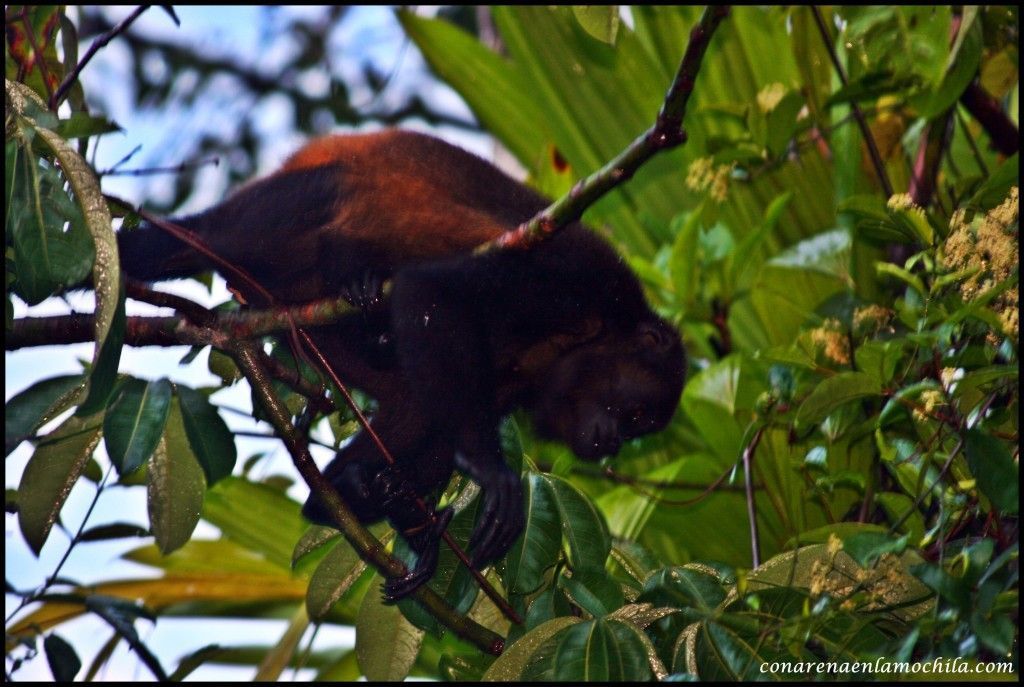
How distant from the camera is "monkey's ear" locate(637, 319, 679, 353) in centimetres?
243

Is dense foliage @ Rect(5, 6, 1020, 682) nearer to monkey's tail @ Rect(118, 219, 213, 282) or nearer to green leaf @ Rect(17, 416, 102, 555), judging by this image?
green leaf @ Rect(17, 416, 102, 555)

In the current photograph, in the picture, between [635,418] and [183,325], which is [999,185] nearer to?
[635,418]

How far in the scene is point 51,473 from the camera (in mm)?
1821

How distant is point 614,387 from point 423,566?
78cm

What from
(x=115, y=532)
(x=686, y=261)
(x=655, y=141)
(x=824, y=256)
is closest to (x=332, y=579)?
(x=115, y=532)

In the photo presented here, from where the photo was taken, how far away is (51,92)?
1761 mm

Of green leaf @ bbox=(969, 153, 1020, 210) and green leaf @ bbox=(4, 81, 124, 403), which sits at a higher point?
green leaf @ bbox=(4, 81, 124, 403)

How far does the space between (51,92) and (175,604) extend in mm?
1882

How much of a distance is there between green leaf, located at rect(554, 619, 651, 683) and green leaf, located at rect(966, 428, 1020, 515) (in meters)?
0.47

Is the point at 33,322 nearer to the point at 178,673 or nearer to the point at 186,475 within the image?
the point at 186,475

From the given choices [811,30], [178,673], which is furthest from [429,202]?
[811,30]

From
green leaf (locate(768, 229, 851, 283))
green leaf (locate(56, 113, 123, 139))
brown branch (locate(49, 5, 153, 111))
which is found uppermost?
brown branch (locate(49, 5, 153, 111))

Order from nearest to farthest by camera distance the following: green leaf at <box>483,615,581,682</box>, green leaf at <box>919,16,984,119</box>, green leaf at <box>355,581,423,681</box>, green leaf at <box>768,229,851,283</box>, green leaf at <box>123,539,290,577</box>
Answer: green leaf at <box>483,615,581,682</box>
green leaf at <box>355,581,423,681</box>
green leaf at <box>919,16,984,119</box>
green leaf at <box>768,229,851,283</box>
green leaf at <box>123,539,290,577</box>

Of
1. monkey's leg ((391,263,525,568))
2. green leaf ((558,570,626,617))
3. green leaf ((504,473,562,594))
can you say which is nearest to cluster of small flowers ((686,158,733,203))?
monkey's leg ((391,263,525,568))
